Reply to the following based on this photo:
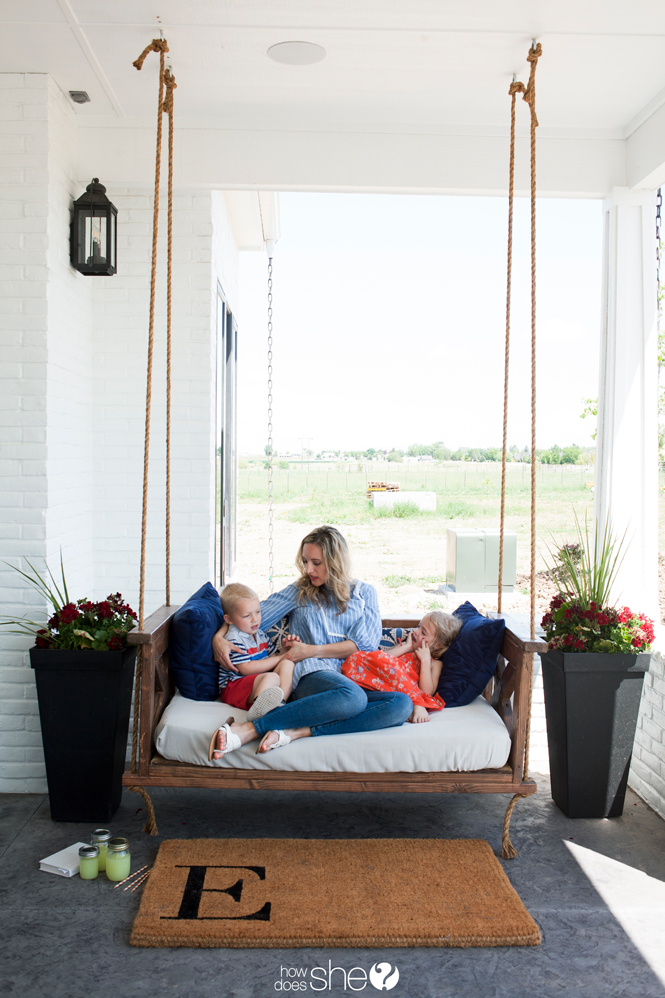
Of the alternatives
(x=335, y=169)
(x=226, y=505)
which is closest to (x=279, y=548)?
(x=226, y=505)

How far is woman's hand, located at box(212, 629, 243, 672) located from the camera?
9.12ft

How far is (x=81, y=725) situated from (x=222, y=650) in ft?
1.83

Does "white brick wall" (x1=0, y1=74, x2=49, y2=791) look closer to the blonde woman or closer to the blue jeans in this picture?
the blonde woman

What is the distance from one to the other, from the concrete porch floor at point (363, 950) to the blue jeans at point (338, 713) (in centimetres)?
45

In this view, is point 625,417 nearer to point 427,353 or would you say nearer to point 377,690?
point 377,690

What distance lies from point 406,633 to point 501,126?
225 centimetres

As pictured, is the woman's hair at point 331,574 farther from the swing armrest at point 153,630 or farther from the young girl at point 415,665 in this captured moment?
the swing armrest at point 153,630

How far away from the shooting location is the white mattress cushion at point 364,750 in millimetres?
2428

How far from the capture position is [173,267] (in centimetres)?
361

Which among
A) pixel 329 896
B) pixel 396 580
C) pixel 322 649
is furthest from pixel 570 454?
pixel 329 896

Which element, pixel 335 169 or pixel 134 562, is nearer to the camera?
pixel 335 169

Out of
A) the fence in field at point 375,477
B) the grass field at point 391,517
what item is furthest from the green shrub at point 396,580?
the fence in field at point 375,477

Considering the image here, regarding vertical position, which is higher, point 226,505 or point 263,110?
point 263,110

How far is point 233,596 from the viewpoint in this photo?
2875 mm
